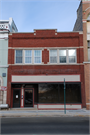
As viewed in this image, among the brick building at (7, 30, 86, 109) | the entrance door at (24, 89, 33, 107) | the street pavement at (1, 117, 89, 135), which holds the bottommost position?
the street pavement at (1, 117, 89, 135)

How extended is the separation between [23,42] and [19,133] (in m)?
11.7

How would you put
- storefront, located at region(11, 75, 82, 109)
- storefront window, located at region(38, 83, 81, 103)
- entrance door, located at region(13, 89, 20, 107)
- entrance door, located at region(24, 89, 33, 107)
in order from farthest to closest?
entrance door, located at region(24, 89, 33, 107)
entrance door, located at region(13, 89, 20, 107)
storefront window, located at region(38, 83, 81, 103)
storefront, located at region(11, 75, 82, 109)

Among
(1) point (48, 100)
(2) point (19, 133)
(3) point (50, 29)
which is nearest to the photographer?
(2) point (19, 133)

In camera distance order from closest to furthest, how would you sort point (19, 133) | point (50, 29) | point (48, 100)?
point (19, 133) < point (48, 100) < point (50, 29)

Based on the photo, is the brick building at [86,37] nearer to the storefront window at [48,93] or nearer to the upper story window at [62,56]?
the upper story window at [62,56]

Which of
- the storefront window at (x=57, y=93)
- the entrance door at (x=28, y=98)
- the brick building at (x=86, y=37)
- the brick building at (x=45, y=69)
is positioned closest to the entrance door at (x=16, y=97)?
the brick building at (x=45, y=69)

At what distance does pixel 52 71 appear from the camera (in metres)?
16.8

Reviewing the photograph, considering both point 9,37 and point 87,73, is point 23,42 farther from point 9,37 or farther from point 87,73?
point 87,73

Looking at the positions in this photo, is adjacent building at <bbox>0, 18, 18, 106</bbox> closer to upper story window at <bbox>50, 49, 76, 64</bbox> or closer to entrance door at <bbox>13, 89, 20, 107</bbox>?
entrance door at <bbox>13, 89, 20, 107</bbox>

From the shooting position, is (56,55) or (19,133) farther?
(56,55)

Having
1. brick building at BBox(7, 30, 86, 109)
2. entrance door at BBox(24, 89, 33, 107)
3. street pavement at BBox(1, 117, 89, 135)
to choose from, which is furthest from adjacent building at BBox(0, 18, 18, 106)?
street pavement at BBox(1, 117, 89, 135)

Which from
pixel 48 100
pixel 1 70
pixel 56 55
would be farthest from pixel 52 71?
pixel 1 70

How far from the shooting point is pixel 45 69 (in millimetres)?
16859

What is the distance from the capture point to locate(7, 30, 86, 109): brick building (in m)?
16.4
